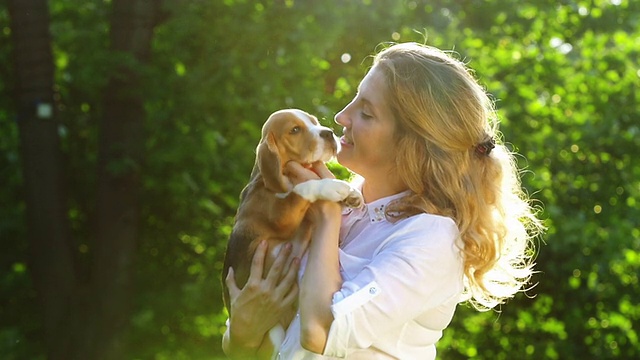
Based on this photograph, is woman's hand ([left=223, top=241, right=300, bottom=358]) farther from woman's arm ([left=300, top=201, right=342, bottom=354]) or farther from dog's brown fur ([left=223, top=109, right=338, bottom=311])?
woman's arm ([left=300, top=201, right=342, bottom=354])

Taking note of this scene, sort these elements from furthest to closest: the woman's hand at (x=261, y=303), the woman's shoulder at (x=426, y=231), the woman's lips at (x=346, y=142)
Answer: the woman's hand at (x=261, y=303)
the woman's lips at (x=346, y=142)
the woman's shoulder at (x=426, y=231)

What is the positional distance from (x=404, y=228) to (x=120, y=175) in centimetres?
677

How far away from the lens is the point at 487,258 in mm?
3133

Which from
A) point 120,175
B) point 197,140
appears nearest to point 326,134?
point 197,140

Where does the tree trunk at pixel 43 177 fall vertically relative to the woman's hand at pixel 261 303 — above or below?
below

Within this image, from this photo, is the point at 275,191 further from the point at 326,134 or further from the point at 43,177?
the point at 43,177

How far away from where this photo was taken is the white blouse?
283 centimetres

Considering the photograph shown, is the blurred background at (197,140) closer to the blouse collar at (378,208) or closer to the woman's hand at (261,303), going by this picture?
the woman's hand at (261,303)

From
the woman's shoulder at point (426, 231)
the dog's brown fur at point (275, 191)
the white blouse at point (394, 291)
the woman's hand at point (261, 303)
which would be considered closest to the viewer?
the white blouse at point (394, 291)

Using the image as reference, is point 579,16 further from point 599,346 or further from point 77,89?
point 77,89

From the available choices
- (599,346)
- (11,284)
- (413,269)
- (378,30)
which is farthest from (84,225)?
(413,269)

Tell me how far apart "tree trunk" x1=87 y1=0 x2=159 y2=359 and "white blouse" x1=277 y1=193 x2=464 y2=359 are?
6.38 metres

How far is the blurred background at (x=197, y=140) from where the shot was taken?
9.28m

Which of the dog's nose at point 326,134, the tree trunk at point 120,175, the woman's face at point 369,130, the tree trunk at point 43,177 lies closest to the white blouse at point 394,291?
the woman's face at point 369,130
